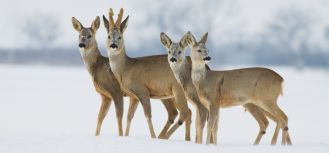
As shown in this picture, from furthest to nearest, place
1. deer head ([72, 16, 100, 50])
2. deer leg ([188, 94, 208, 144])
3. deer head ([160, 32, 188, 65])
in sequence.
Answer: deer head ([72, 16, 100, 50]) → deer leg ([188, 94, 208, 144]) → deer head ([160, 32, 188, 65])

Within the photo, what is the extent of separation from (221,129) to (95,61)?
25.3ft

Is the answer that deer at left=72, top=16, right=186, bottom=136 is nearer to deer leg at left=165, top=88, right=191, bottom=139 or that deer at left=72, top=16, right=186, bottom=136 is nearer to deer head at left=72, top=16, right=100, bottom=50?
deer head at left=72, top=16, right=100, bottom=50

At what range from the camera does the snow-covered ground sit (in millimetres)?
11578

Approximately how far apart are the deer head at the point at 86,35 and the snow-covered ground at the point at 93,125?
5.87 ft

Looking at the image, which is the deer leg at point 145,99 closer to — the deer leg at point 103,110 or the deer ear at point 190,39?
the deer leg at point 103,110

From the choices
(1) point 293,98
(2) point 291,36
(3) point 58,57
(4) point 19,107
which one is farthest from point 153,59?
(2) point 291,36

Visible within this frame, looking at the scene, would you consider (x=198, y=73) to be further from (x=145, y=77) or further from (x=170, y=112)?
(x=170, y=112)

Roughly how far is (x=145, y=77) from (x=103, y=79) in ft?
2.89

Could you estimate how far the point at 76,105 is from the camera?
27672 millimetres

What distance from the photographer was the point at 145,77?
1337cm

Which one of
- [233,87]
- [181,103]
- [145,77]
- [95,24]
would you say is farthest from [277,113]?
[95,24]

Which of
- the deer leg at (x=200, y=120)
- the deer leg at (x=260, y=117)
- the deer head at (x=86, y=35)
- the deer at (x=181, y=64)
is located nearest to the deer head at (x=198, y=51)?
the deer at (x=181, y=64)

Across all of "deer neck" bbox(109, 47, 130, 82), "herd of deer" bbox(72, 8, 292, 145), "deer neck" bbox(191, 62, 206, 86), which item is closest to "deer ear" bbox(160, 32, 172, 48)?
"herd of deer" bbox(72, 8, 292, 145)

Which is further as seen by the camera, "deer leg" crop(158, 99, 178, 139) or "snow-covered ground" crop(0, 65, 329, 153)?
"deer leg" crop(158, 99, 178, 139)
